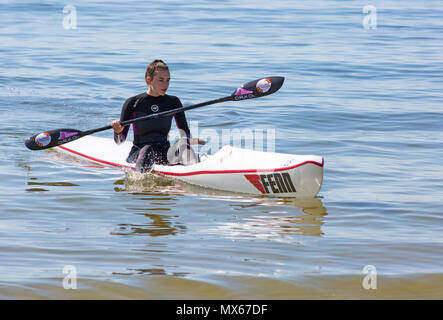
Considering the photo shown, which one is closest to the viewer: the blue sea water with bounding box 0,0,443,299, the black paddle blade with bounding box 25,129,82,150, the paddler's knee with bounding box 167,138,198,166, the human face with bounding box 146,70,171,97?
the blue sea water with bounding box 0,0,443,299

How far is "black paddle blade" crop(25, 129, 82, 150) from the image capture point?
792cm

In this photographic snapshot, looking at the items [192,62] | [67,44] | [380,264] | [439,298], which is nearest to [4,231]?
[380,264]

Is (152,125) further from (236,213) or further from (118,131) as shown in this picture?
(236,213)

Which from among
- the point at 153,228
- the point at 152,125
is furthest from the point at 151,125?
the point at 153,228

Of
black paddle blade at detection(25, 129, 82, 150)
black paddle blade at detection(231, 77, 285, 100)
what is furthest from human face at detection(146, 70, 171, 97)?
black paddle blade at detection(25, 129, 82, 150)

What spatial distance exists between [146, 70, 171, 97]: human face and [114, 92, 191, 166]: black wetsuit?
8cm

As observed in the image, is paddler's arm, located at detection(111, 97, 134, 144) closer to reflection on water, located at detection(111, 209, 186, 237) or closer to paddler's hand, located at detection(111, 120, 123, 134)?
paddler's hand, located at detection(111, 120, 123, 134)

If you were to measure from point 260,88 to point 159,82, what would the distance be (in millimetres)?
1153

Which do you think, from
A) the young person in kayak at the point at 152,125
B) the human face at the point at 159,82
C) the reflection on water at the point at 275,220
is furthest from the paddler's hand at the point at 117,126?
the reflection on water at the point at 275,220

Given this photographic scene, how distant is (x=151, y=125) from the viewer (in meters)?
7.71

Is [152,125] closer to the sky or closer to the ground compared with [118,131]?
closer to the sky

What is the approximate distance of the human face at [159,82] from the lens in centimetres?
734

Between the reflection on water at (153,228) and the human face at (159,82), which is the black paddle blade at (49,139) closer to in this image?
the human face at (159,82)
